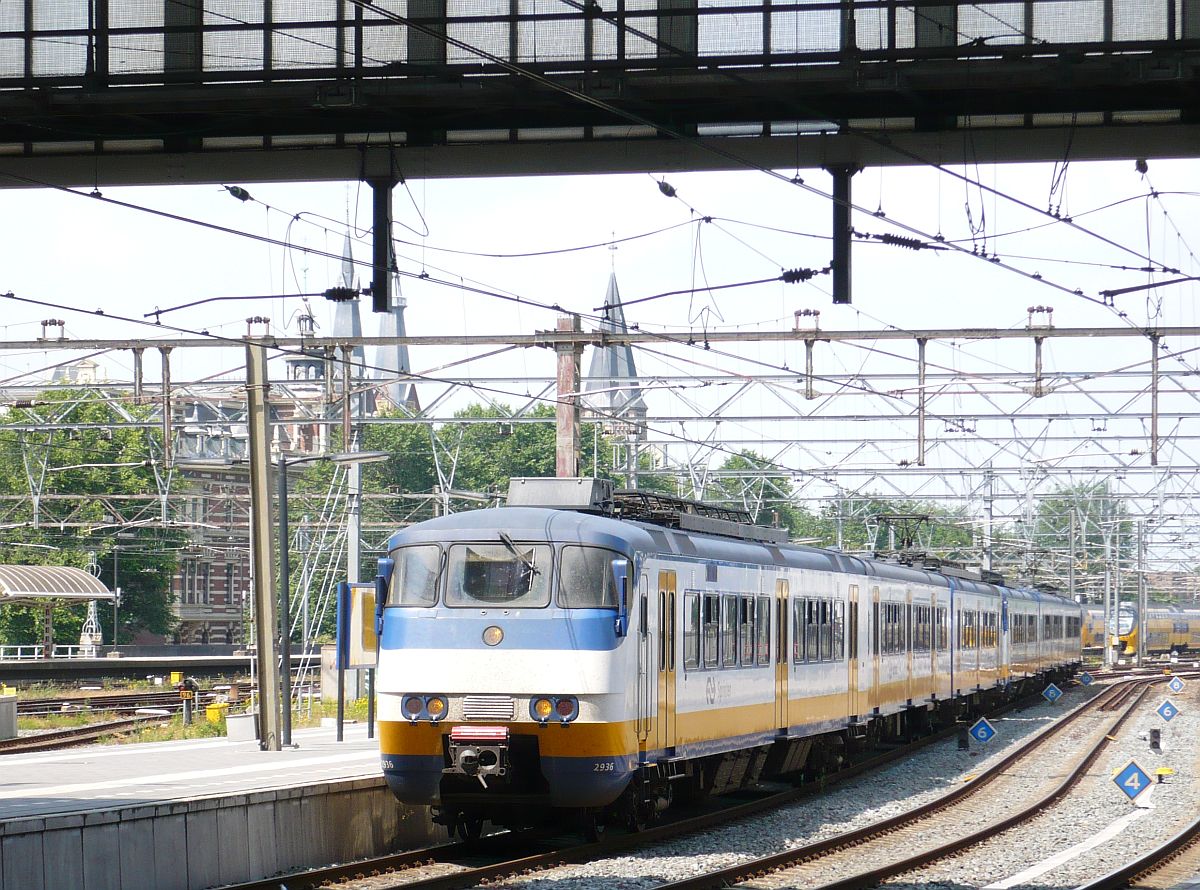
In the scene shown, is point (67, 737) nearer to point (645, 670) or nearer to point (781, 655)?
point (781, 655)

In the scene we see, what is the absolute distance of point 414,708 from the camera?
48.6 feet

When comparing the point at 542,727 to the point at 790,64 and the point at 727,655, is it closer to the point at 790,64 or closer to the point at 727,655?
the point at 727,655

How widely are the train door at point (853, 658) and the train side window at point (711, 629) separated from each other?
246 inches

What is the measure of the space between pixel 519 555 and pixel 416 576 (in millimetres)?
960

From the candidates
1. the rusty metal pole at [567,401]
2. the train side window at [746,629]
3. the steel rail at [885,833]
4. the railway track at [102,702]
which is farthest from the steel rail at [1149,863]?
the railway track at [102,702]

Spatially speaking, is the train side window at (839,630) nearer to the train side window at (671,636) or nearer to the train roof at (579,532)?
the train roof at (579,532)

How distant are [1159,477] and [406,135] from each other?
50257 mm

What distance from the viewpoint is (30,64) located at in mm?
9023

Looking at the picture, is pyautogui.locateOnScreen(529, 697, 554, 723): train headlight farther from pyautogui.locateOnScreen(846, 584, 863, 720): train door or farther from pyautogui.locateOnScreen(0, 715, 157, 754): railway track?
pyautogui.locateOnScreen(0, 715, 157, 754): railway track

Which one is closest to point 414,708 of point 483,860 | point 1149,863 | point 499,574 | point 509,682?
point 509,682

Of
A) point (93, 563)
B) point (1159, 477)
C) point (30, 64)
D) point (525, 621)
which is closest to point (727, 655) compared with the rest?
point (525, 621)

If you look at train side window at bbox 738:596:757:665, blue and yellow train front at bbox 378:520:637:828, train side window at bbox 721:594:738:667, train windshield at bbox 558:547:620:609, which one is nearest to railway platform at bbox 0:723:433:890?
blue and yellow train front at bbox 378:520:637:828

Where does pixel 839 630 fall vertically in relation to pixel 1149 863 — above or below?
above

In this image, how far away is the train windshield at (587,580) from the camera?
1480 centimetres
